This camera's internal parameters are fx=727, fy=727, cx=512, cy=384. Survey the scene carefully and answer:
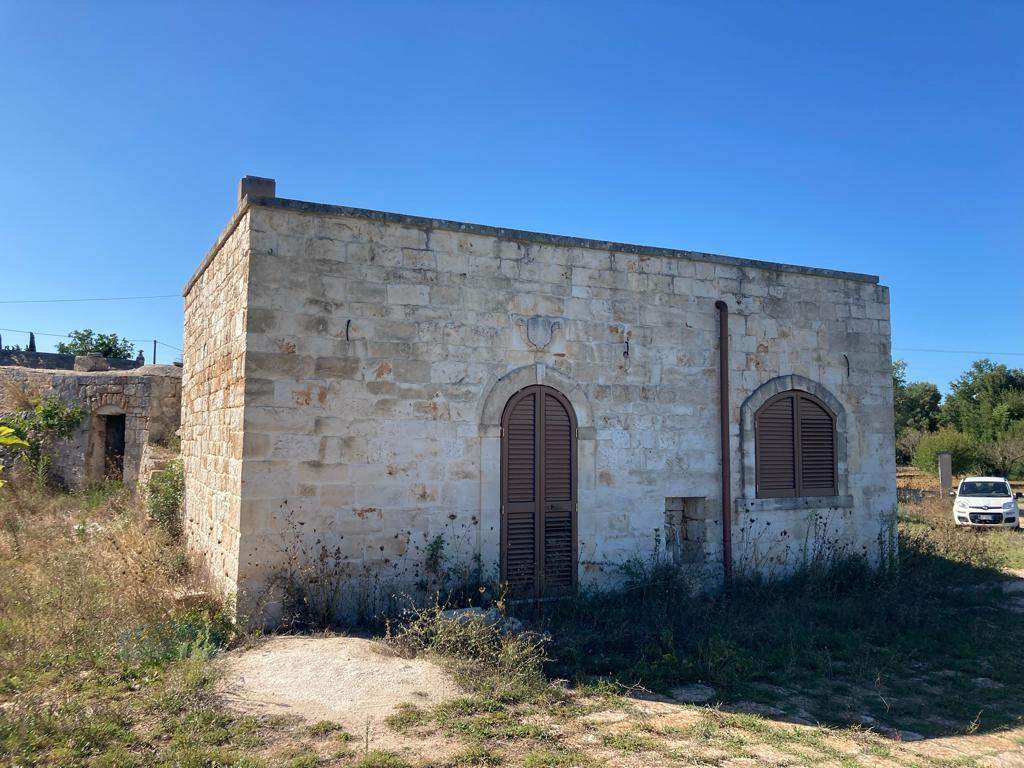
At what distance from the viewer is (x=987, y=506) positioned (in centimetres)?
1661

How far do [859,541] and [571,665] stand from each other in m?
5.69

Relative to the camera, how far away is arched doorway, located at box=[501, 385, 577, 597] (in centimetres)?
796

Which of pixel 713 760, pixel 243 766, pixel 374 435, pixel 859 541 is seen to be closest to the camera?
pixel 243 766

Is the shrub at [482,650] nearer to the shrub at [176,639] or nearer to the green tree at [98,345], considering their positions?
the shrub at [176,639]

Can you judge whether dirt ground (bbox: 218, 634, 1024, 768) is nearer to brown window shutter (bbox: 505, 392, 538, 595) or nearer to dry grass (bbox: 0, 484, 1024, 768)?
dry grass (bbox: 0, 484, 1024, 768)

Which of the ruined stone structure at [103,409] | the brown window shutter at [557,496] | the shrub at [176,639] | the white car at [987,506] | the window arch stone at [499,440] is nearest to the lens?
the shrub at [176,639]

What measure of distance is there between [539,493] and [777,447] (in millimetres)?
3504

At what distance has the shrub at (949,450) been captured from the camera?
2853cm

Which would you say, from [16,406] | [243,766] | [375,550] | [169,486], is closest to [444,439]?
[375,550]

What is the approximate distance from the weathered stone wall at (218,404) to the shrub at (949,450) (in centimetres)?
2734

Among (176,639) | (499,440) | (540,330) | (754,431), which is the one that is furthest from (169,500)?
(754,431)

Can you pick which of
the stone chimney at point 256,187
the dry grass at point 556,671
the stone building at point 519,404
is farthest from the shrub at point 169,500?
the stone chimney at point 256,187

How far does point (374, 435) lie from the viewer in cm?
740

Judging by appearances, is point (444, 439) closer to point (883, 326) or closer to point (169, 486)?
point (169, 486)
